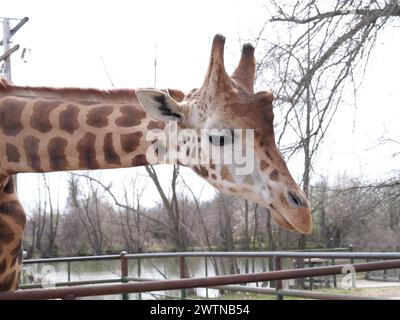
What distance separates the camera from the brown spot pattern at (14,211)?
8.57 ft

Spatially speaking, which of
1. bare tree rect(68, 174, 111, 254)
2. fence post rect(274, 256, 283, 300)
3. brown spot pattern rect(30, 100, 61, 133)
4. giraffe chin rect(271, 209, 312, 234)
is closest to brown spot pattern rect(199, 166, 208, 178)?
giraffe chin rect(271, 209, 312, 234)

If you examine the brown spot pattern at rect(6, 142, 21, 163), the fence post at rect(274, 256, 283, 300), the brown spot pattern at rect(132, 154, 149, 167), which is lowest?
the fence post at rect(274, 256, 283, 300)

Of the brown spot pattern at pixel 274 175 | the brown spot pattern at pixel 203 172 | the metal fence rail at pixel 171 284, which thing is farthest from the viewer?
the brown spot pattern at pixel 203 172

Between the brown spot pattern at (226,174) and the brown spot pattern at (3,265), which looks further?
the brown spot pattern at (3,265)

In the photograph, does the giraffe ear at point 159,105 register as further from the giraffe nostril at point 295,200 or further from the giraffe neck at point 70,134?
the giraffe nostril at point 295,200

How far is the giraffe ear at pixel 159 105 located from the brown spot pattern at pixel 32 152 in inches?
22.7

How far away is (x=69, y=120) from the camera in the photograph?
2.56 meters

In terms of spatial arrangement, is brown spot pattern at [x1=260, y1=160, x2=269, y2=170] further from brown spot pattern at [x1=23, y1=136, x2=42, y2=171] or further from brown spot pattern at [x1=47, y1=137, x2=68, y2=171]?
brown spot pattern at [x1=23, y1=136, x2=42, y2=171]

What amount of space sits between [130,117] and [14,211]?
0.70 m

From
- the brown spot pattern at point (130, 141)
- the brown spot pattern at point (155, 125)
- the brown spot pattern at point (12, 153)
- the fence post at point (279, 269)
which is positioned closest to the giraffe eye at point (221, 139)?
the brown spot pattern at point (155, 125)

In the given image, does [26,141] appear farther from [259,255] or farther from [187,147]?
[259,255]

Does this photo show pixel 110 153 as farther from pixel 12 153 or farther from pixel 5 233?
pixel 5 233

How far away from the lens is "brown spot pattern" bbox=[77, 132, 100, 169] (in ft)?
8.25

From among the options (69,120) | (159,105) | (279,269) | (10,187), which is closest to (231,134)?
(159,105)
